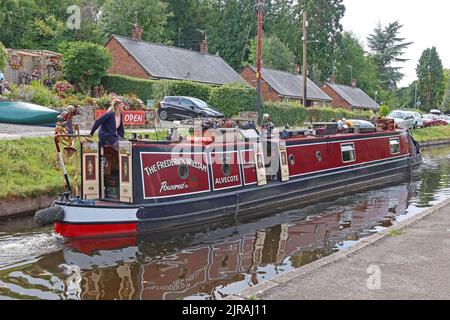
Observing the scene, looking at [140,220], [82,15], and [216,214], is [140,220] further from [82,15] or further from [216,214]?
[82,15]

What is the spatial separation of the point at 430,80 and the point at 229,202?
8044cm

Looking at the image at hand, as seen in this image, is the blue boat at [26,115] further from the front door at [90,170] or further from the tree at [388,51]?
the tree at [388,51]

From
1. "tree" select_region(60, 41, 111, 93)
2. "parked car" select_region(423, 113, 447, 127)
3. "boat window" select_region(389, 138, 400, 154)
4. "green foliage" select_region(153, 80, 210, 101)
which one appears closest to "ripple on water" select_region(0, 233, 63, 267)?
"boat window" select_region(389, 138, 400, 154)

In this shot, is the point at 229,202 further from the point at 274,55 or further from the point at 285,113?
the point at 274,55

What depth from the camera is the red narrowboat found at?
998 centimetres

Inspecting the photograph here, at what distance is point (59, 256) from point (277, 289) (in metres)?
4.57

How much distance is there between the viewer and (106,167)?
1070cm

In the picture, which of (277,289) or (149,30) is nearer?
(277,289)

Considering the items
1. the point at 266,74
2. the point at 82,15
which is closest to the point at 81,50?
the point at 82,15

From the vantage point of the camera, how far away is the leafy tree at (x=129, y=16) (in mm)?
48375

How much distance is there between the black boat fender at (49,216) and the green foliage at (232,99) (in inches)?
796

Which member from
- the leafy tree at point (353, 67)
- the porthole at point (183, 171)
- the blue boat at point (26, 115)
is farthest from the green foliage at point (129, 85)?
the leafy tree at point (353, 67)

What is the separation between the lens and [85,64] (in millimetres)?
29891

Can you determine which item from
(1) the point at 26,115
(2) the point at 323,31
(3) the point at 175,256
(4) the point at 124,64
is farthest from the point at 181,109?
(2) the point at 323,31
